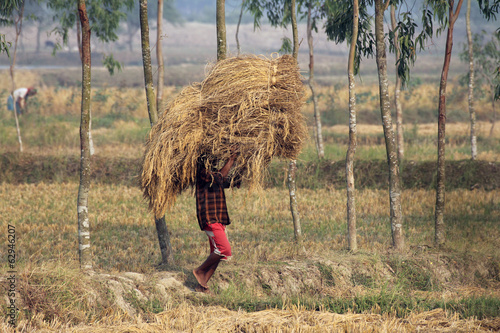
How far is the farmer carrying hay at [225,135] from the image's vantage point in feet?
18.5

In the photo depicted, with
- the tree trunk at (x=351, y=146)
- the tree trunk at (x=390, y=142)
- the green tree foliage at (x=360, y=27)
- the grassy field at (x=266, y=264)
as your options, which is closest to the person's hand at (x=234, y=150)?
the grassy field at (x=266, y=264)

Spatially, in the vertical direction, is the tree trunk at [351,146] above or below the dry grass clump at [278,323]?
above

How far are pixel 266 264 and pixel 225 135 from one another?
2.20m

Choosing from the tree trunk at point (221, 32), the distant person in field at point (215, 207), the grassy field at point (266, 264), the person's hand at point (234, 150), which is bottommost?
the grassy field at point (266, 264)

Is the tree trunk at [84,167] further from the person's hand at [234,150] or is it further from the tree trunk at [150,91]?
the person's hand at [234,150]

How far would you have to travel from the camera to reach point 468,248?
823cm

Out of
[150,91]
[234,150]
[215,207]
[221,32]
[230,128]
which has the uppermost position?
[221,32]

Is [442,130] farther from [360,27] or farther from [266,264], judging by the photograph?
[266,264]

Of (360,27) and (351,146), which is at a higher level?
(360,27)

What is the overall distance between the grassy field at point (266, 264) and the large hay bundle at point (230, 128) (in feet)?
2.01

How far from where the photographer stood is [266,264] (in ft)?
22.9

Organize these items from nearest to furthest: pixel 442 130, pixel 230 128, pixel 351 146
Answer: pixel 230 128 < pixel 351 146 < pixel 442 130

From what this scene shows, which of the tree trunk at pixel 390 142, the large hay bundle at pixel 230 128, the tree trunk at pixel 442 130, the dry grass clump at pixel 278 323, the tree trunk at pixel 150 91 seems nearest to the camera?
the dry grass clump at pixel 278 323

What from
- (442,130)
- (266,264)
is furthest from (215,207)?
(442,130)
